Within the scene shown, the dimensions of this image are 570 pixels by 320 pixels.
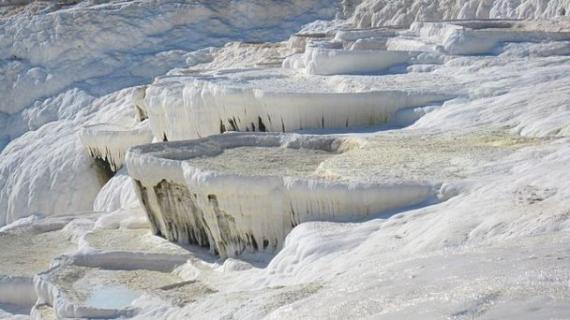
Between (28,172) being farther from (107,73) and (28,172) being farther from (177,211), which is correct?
(177,211)

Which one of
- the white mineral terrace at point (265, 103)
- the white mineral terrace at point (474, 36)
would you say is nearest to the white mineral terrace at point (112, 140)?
the white mineral terrace at point (265, 103)

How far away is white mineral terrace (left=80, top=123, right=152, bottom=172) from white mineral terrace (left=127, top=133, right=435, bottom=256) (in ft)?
19.2

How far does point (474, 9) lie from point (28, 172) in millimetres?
7877

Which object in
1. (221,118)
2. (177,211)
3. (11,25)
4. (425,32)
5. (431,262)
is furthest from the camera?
(11,25)

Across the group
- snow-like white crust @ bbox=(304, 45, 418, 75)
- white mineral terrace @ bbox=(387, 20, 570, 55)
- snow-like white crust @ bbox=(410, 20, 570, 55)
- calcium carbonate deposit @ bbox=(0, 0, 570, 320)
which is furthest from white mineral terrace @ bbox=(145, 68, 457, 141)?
snow-like white crust @ bbox=(410, 20, 570, 55)

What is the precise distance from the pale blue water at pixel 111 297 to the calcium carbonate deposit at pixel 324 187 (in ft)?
0.10

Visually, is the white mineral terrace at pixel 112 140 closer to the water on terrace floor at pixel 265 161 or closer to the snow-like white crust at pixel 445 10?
the snow-like white crust at pixel 445 10

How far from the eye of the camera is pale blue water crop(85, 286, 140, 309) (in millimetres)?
9477

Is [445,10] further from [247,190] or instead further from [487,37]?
[247,190]

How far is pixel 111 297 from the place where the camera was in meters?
9.76

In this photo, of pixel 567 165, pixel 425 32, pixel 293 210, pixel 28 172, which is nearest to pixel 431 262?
pixel 567 165

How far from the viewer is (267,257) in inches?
390

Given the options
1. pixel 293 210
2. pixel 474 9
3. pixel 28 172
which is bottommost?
pixel 28 172

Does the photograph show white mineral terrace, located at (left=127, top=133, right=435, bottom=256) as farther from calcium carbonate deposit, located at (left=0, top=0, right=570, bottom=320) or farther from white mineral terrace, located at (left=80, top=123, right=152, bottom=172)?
white mineral terrace, located at (left=80, top=123, right=152, bottom=172)
